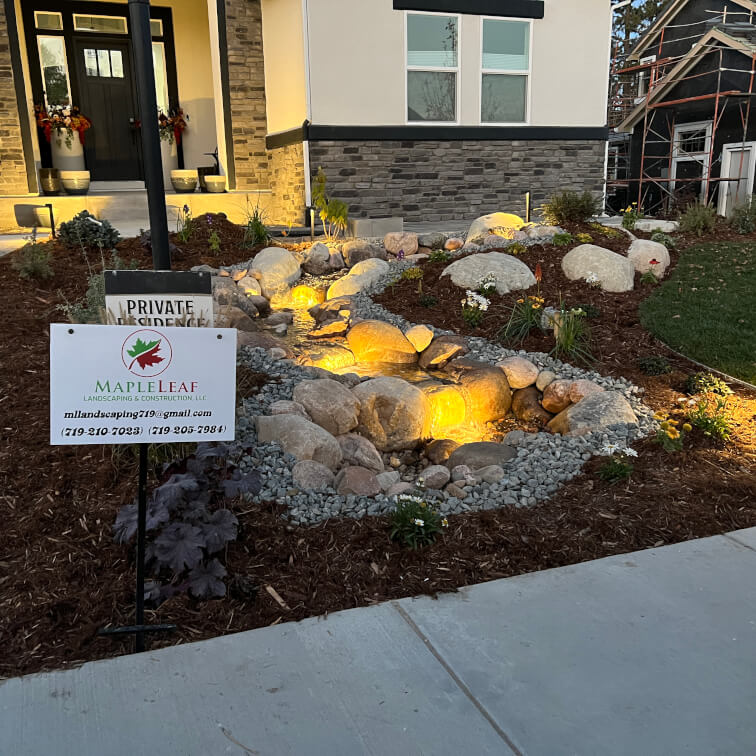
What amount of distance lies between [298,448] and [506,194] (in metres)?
10.0

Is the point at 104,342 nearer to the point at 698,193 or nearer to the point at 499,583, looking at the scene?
the point at 499,583

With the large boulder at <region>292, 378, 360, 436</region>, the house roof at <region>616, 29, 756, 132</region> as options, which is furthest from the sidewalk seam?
the house roof at <region>616, 29, 756, 132</region>

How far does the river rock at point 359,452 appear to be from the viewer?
462 centimetres

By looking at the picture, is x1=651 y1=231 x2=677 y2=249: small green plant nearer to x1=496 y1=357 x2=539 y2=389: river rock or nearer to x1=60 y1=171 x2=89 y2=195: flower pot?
x1=496 y1=357 x2=539 y2=389: river rock

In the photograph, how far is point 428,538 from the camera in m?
3.29

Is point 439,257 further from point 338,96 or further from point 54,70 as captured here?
point 54,70

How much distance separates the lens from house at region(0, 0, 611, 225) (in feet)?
37.9

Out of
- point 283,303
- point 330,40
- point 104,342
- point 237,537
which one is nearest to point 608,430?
point 237,537

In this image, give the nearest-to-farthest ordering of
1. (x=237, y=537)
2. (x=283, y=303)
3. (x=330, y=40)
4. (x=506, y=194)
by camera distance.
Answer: (x=237, y=537) < (x=283, y=303) < (x=330, y=40) < (x=506, y=194)

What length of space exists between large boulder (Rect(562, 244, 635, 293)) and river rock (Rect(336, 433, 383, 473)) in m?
3.94

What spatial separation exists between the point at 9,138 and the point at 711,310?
10651 mm

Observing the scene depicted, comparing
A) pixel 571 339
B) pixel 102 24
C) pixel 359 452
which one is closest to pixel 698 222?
pixel 571 339

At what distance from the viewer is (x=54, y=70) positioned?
40.6ft

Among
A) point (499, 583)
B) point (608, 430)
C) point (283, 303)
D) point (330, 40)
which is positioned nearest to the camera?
point (499, 583)
